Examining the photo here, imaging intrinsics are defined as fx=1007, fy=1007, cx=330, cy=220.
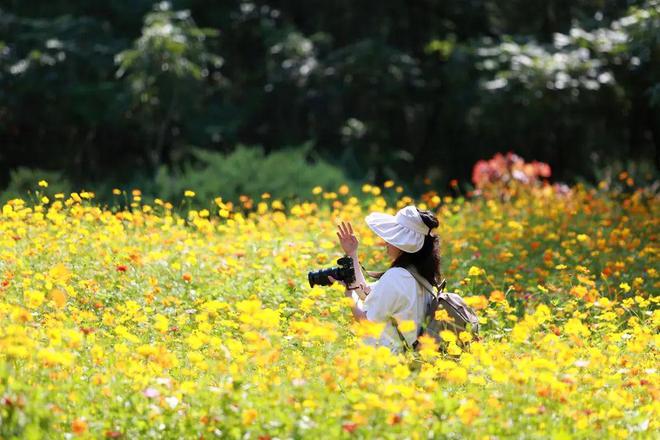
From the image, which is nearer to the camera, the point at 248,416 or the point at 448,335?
the point at 248,416

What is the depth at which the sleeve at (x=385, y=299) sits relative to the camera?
15.4 ft

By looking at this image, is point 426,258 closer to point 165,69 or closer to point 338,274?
point 338,274

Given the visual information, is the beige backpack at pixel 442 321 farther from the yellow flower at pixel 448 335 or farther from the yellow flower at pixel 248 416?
the yellow flower at pixel 248 416

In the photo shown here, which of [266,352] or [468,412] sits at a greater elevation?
[468,412]

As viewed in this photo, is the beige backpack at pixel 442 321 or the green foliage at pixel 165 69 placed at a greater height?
the beige backpack at pixel 442 321

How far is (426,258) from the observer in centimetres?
485

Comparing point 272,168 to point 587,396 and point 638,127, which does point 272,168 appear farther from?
point 587,396

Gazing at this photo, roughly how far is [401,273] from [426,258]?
0.19 meters

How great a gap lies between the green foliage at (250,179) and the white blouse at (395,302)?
7.53 meters

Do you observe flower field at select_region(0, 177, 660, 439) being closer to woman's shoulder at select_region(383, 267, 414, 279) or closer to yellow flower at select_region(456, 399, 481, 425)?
yellow flower at select_region(456, 399, 481, 425)

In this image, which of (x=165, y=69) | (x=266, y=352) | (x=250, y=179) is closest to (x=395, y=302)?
(x=266, y=352)

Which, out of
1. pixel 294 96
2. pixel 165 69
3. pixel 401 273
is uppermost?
pixel 401 273

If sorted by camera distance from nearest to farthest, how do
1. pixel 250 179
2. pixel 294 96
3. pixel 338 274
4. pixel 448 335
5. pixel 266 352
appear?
pixel 266 352 < pixel 448 335 < pixel 338 274 < pixel 250 179 < pixel 294 96

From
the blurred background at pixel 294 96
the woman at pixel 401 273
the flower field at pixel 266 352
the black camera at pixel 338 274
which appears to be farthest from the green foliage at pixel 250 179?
the woman at pixel 401 273
